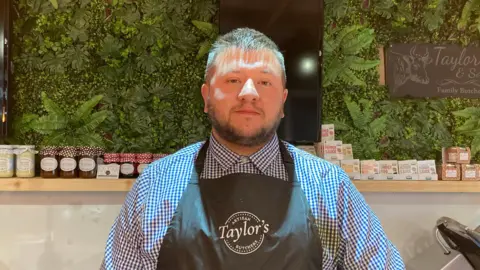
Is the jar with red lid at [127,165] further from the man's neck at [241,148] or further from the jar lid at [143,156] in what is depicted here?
the man's neck at [241,148]

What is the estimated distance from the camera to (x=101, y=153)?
234 cm

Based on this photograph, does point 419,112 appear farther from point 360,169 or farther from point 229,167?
point 229,167

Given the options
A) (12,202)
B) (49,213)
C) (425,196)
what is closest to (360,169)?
(425,196)

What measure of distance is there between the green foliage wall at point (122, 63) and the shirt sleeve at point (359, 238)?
3.97 feet

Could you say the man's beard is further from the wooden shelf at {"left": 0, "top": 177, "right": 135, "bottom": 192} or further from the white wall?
the white wall

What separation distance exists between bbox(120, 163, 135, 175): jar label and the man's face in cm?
96

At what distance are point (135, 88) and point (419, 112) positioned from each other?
1680 millimetres

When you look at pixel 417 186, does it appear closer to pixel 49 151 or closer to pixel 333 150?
pixel 333 150

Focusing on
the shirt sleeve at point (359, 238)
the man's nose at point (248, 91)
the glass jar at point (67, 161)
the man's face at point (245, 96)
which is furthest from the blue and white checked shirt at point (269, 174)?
the glass jar at point (67, 161)

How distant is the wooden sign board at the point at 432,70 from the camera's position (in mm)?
2658

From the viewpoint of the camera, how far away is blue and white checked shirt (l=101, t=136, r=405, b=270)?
1.44 m

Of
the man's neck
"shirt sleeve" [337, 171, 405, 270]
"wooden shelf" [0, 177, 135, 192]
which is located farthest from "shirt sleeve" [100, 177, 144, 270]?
"wooden shelf" [0, 177, 135, 192]

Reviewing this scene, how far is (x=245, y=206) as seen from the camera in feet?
4.72

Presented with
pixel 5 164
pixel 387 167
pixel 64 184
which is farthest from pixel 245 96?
pixel 5 164
